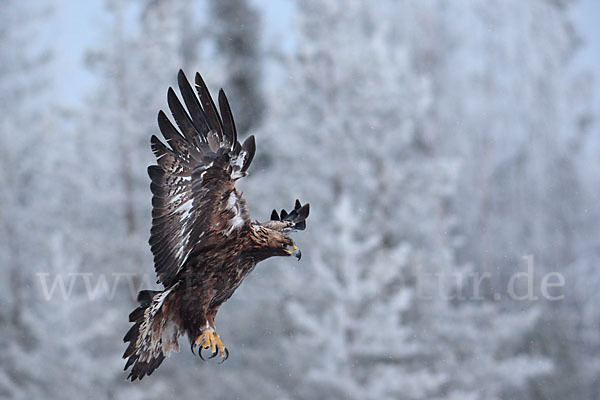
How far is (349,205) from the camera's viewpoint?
9.95 metres

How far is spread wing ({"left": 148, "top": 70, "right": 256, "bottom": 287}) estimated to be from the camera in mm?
1392

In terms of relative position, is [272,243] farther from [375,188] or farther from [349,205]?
[375,188]

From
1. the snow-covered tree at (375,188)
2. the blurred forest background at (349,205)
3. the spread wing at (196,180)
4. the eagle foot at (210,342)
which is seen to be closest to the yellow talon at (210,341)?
the eagle foot at (210,342)

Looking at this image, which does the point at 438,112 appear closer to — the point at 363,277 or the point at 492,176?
the point at 492,176

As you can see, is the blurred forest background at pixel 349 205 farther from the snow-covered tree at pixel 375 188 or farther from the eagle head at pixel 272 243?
the eagle head at pixel 272 243

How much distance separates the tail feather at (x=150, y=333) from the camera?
4.36 ft

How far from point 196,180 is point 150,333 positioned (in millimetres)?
340

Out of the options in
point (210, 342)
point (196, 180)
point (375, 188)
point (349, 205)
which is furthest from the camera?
point (375, 188)

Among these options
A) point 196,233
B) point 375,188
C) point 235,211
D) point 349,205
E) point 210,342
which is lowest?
point 210,342

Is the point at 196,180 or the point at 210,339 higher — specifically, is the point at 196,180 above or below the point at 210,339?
above

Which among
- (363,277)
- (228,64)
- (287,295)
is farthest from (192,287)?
(228,64)

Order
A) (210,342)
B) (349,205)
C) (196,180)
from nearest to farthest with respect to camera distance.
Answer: (210,342)
(196,180)
(349,205)

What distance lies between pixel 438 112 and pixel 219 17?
5.99 m

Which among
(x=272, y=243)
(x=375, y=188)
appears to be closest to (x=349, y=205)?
(x=375, y=188)
